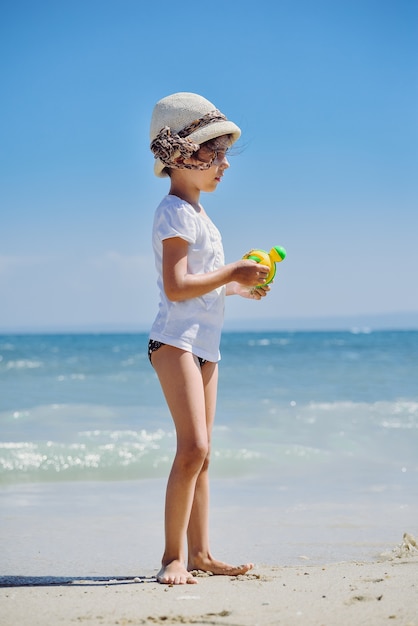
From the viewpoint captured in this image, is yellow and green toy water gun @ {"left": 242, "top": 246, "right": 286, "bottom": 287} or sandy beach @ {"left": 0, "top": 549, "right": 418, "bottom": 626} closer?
sandy beach @ {"left": 0, "top": 549, "right": 418, "bottom": 626}

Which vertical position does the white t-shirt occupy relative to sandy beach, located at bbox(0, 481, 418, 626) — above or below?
above

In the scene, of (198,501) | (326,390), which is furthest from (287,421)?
(198,501)

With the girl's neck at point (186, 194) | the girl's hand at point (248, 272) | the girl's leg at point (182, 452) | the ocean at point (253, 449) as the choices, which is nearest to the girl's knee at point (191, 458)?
the girl's leg at point (182, 452)

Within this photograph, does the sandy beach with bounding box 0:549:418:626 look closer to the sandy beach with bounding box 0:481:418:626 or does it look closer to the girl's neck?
the sandy beach with bounding box 0:481:418:626

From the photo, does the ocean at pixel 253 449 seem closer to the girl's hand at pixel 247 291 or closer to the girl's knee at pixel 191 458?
the girl's knee at pixel 191 458

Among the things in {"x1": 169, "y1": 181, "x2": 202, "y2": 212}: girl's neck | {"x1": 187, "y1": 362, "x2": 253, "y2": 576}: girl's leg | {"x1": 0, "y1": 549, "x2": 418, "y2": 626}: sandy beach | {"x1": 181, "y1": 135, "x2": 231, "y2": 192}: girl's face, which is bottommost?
{"x1": 0, "y1": 549, "x2": 418, "y2": 626}: sandy beach

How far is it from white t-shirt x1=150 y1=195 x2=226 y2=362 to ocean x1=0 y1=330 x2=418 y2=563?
1427 millimetres

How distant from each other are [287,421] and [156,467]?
2.62 metres

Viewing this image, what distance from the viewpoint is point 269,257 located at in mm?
3213

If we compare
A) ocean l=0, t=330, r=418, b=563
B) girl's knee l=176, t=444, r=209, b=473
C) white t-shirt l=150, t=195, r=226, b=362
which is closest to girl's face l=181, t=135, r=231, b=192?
white t-shirt l=150, t=195, r=226, b=362

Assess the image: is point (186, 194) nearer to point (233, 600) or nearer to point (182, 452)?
point (182, 452)

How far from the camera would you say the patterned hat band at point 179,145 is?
9.96ft

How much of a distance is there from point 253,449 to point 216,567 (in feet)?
11.8

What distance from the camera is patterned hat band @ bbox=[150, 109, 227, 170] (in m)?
3.04
